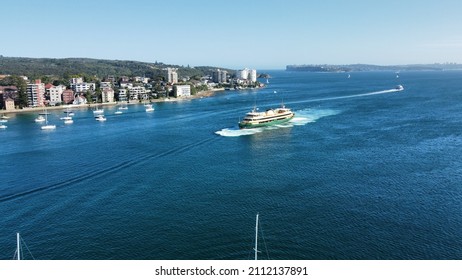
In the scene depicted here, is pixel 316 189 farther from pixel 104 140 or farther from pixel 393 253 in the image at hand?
pixel 104 140

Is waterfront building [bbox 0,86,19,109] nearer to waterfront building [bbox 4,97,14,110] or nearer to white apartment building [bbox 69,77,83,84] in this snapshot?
waterfront building [bbox 4,97,14,110]

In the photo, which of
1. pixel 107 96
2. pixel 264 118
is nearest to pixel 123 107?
pixel 107 96

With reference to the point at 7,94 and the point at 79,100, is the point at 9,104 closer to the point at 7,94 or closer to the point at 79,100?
the point at 7,94

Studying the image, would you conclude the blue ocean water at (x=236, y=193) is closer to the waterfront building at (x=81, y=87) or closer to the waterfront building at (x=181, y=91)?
the waterfront building at (x=81, y=87)

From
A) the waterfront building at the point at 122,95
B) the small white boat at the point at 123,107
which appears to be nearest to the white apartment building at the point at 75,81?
the waterfront building at the point at 122,95

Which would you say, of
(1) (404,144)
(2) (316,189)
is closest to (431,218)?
(2) (316,189)

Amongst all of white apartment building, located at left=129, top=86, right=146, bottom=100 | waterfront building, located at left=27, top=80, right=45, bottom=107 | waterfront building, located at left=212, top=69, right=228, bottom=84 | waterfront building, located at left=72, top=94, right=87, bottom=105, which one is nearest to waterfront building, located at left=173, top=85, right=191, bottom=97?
white apartment building, located at left=129, top=86, right=146, bottom=100
